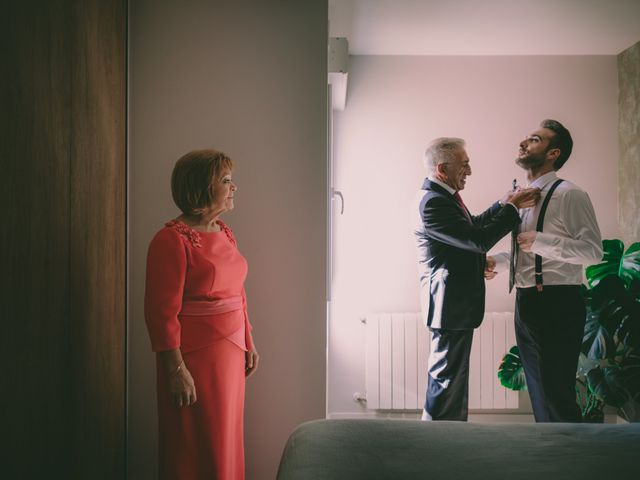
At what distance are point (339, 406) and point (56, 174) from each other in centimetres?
248

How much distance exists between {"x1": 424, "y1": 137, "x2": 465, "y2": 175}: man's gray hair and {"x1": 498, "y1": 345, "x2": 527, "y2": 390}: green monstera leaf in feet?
4.15

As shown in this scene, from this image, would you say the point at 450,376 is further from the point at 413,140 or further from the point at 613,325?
the point at 413,140

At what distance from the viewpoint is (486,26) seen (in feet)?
9.41

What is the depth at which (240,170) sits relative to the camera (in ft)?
6.79

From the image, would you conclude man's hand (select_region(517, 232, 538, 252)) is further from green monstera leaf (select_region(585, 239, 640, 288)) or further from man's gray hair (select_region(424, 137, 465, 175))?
green monstera leaf (select_region(585, 239, 640, 288))

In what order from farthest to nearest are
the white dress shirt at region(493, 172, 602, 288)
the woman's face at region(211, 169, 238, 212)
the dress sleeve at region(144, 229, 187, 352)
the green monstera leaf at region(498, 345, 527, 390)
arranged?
the green monstera leaf at region(498, 345, 527, 390) < the white dress shirt at region(493, 172, 602, 288) < the woman's face at region(211, 169, 238, 212) < the dress sleeve at region(144, 229, 187, 352)

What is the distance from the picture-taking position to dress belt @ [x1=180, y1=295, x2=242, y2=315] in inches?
61.4

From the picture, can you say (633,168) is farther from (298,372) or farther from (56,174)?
(56,174)

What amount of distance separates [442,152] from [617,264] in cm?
122

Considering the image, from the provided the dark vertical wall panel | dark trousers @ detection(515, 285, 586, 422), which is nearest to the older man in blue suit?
dark trousers @ detection(515, 285, 586, 422)

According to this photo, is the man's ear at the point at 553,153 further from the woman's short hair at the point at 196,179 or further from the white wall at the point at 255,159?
the woman's short hair at the point at 196,179

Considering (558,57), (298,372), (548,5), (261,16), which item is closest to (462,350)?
(298,372)

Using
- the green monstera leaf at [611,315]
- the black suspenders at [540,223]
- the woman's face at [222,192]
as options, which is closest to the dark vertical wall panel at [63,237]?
the woman's face at [222,192]

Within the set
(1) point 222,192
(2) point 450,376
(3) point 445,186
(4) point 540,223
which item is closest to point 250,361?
(1) point 222,192
